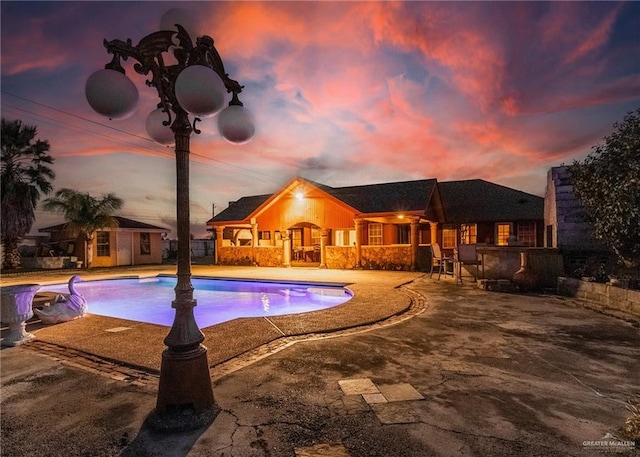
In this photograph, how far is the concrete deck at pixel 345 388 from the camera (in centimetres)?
246

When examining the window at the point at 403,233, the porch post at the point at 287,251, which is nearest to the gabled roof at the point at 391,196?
the window at the point at 403,233

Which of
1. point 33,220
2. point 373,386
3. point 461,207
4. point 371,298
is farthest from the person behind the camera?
point 461,207

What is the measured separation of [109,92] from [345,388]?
12.2 ft

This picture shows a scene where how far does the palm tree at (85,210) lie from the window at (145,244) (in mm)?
3326

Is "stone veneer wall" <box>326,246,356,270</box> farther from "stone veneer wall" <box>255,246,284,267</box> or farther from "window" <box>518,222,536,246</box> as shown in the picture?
"window" <box>518,222,536,246</box>

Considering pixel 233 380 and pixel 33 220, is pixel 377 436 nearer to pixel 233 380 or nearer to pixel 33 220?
pixel 233 380

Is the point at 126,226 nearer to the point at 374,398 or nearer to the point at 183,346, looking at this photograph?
the point at 183,346

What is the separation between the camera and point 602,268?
29.5ft

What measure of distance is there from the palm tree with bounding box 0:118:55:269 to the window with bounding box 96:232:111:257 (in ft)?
12.1

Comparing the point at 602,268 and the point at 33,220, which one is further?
the point at 33,220

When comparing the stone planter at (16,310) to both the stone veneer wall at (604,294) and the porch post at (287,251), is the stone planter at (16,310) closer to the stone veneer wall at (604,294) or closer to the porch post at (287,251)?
the stone veneer wall at (604,294)

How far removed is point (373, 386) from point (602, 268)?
946cm

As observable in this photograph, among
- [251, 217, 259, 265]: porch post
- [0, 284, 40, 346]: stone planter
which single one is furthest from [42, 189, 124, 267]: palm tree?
[0, 284, 40, 346]: stone planter

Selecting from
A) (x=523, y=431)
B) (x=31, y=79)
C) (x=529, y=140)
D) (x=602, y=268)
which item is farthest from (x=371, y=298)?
(x=31, y=79)
